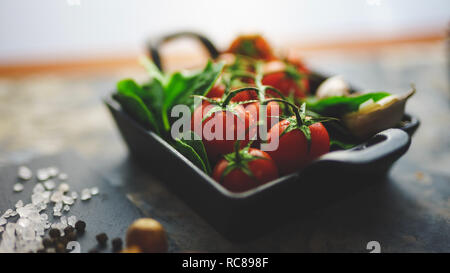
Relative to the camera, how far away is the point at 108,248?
393 millimetres

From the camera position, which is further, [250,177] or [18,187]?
[18,187]

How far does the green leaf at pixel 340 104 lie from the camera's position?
437mm

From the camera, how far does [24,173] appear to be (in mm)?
517

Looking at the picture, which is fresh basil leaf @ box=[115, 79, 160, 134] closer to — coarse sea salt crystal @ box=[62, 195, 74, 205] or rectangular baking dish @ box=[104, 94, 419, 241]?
rectangular baking dish @ box=[104, 94, 419, 241]

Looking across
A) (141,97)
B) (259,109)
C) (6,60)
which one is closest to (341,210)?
(259,109)

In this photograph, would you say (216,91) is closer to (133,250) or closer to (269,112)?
(269,112)

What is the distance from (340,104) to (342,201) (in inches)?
4.3

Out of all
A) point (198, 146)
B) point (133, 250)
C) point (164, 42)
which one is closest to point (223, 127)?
point (198, 146)

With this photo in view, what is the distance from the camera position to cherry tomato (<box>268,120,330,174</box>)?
38 cm

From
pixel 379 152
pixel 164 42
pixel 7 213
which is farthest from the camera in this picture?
pixel 164 42

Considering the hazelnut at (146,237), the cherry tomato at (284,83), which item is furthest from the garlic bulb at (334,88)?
the hazelnut at (146,237)

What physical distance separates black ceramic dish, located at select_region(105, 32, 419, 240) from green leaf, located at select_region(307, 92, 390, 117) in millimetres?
48
